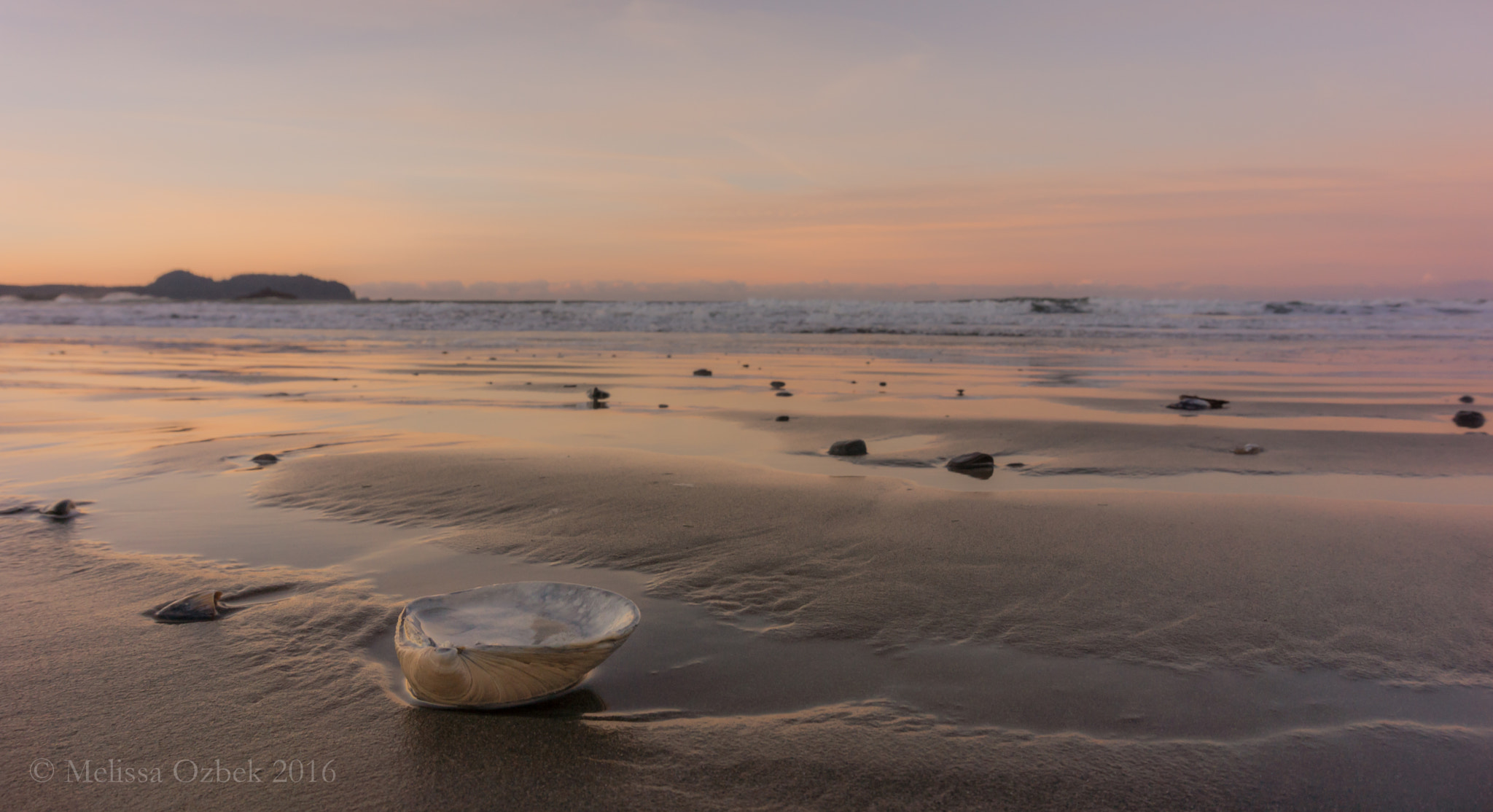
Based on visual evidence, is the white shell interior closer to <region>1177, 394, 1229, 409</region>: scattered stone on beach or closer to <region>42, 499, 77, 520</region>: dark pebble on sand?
<region>42, 499, 77, 520</region>: dark pebble on sand

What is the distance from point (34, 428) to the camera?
6094 millimetres

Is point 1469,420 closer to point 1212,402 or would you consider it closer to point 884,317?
point 1212,402

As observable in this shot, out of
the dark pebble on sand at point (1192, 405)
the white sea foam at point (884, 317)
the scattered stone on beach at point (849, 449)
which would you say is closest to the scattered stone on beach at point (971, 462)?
the scattered stone on beach at point (849, 449)

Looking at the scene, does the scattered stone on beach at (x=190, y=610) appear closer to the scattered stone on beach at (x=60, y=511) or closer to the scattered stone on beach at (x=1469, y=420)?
the scattered stone on beach at (x=60, y=511)

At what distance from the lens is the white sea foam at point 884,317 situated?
23.0 m

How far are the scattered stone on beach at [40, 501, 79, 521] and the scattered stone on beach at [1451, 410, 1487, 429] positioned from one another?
9202 millimetres

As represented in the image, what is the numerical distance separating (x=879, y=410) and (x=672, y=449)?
2635 millimetres

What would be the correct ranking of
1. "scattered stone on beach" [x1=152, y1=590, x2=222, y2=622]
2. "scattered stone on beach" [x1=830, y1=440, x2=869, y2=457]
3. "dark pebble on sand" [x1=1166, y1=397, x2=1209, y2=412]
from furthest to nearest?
"dark pebble on sand" [x1=1166, y1=397, x2=1209, y2=412] → "scattered stone on beach" [x1=830, y1=440, x2=869, y2=457] → "scattered stone on beach" [x1=152, y1=590, x2=222, y2=622]

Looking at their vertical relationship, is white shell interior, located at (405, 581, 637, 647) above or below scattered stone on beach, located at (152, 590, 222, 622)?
above

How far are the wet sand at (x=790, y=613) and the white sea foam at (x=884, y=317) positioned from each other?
18.0 m

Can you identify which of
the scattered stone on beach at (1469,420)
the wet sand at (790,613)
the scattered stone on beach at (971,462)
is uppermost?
the scattered stone on beach at (1469,420)

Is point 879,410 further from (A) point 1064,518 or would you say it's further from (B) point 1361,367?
(B) point 1361,367

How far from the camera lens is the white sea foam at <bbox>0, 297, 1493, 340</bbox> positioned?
23.0m

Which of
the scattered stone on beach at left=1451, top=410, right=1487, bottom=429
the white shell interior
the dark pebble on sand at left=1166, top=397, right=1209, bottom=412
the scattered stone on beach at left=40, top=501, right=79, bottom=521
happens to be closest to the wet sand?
the scattered stone on beach at left=40, top=501, right=79, bottom=521
